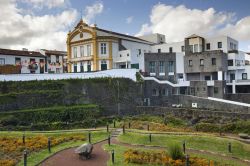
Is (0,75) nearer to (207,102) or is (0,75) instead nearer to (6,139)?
(6,139)

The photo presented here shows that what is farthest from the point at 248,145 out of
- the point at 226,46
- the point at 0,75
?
the point at 226,46

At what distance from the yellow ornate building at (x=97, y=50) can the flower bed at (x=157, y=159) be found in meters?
36.4

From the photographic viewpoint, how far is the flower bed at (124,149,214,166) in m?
21.8

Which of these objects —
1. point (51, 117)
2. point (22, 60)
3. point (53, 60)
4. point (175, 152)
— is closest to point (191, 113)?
point (51, 117)

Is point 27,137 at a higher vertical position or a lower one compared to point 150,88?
lower

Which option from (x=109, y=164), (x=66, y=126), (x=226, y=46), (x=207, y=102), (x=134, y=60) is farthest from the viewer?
(x=226, y=46)

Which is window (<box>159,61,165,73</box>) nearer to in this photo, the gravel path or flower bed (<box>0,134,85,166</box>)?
flower bed (<box>0,134,85,166</box>)

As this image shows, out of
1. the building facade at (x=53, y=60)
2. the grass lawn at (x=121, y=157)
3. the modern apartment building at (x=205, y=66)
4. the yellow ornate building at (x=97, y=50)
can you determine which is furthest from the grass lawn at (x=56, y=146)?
the building facade at (x=53, y=60)

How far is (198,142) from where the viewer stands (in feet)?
90.7

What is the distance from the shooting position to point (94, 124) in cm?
3881

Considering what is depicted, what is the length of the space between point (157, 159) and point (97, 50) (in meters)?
39.5

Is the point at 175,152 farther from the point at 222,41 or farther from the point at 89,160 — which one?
the point at 222,41

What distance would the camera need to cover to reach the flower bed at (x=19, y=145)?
23255mm

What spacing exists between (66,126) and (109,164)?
693 inches
